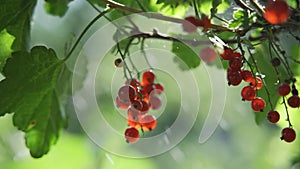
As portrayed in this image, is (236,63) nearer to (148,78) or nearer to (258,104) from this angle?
(258,104)

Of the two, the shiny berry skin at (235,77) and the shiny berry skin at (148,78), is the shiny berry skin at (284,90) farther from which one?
the shiny berry skin at (148,78)

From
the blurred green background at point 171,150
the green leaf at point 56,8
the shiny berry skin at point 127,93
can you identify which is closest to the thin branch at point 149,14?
the shiny berry skin at point 127,93

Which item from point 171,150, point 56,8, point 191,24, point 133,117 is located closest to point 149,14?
point 191,24

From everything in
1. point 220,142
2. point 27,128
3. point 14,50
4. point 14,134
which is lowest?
point 14,134

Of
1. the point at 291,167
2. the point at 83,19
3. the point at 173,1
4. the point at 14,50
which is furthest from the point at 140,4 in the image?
the point at 83,19

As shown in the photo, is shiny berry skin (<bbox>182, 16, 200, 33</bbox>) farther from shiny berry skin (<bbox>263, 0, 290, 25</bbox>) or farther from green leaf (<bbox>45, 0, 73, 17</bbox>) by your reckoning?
green leaf (<bbox>45, 0, 73, 17</bbox>)

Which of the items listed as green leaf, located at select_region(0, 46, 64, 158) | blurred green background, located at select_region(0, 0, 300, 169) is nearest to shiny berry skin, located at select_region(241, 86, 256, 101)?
green leaf, located at select_region(0, 46, 64, 158)

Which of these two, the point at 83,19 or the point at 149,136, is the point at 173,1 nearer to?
the point at 149,136
